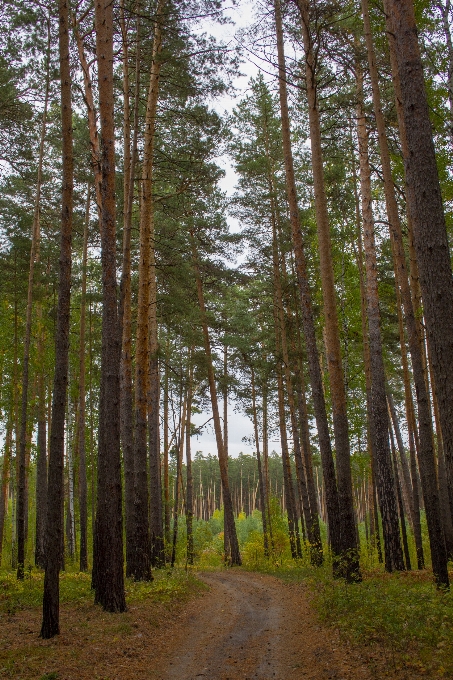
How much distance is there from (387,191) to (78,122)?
9111 mm

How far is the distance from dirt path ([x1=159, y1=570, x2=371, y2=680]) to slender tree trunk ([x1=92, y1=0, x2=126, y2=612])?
148 cm

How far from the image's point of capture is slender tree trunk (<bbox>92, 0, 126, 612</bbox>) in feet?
26.6

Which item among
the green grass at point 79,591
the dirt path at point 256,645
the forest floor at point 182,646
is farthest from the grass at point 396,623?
the green grass at point 79,591

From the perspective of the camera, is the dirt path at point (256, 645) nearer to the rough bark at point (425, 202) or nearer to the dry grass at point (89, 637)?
the dry grass at point (89, 637)

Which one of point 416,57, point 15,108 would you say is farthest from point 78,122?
point 416,57

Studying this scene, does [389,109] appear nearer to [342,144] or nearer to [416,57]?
[342,144]

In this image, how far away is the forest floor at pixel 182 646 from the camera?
5.42 meters

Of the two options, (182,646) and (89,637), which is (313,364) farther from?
(89,637)

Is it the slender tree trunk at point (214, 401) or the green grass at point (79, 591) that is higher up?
the slender tree trunk at point (214, 401)

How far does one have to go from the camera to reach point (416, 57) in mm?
5434

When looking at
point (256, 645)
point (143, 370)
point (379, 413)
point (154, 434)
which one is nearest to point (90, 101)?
point (143, 370)

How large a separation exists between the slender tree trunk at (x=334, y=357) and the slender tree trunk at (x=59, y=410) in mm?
5082

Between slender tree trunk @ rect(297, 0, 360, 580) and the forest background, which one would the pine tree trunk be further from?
slender tree trunk @ rect(297, 0, 360, 580)

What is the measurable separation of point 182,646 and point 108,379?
4063mm
